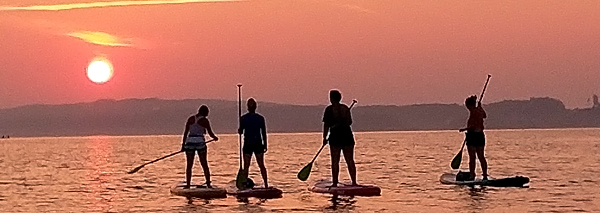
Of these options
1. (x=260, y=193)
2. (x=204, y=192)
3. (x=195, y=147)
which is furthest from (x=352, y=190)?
(x=195, y=147)

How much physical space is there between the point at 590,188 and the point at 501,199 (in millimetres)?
3733

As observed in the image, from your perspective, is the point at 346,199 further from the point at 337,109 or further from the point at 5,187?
the point at 5,187

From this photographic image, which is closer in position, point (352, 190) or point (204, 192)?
point (352, 190)

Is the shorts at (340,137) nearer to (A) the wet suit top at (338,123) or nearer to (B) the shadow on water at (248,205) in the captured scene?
(A) the wet suit top at (338,123)

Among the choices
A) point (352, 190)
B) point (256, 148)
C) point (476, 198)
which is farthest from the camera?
point (352, 190)

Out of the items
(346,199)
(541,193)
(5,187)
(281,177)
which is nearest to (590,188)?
(541,193)

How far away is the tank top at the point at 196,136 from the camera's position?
20.8m

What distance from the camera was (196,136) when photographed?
20.8 metres

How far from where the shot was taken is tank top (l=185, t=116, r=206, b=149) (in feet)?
68.1

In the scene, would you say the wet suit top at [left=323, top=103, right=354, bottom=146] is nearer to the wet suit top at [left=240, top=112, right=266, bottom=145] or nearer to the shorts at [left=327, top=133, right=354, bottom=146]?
the shorts at [left=327, top=133, right=354, bottom=146]

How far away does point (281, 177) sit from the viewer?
1160 inches

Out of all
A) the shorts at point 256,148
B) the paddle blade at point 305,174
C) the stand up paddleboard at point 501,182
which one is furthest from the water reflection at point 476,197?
the shorts at point 256,148

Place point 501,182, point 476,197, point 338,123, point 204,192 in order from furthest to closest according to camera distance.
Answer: point 501,182
point 204,192
point 338,123
point 476,197

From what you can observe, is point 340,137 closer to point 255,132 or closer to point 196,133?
point 255,132
